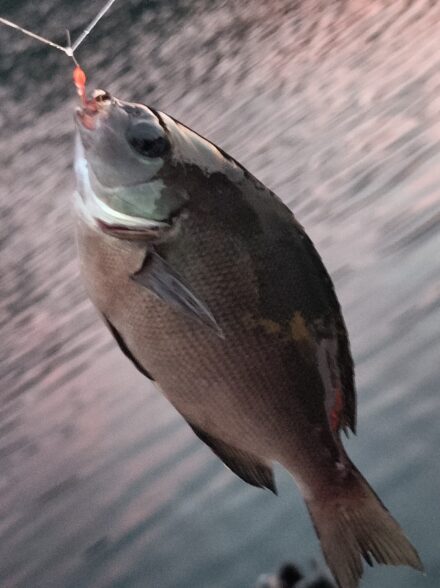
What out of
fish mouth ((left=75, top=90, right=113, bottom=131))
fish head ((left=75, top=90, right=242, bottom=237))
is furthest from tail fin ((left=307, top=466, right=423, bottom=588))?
fish mouth ((left=75, top=90, right=113, bottom=131))

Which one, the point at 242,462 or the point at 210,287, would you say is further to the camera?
the point at 242,462

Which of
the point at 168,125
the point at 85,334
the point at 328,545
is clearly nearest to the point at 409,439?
the point at 328,545

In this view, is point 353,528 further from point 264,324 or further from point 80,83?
point 80,83

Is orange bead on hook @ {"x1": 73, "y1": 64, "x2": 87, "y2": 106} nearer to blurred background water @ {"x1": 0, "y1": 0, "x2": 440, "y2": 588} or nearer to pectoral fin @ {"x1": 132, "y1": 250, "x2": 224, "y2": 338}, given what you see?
pectoral fin @ {"x1": 132, "y1": 250, "x2": 224, "y2": 338}

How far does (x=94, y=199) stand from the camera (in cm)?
223

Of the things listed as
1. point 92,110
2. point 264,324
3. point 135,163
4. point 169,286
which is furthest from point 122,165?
point 264,324

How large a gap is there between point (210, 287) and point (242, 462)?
42 cm

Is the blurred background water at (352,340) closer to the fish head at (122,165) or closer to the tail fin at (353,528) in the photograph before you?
the tail fin at (353,528)

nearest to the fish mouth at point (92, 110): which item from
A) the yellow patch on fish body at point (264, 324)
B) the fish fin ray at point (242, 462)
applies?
the yellow patch on fish body at point (264, 324)

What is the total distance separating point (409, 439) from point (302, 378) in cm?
278

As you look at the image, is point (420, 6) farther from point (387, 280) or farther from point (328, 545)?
point (328, 545)

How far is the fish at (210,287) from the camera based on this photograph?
7.25 ft

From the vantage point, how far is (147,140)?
2.34 m

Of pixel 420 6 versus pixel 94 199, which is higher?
pixel 94 199
